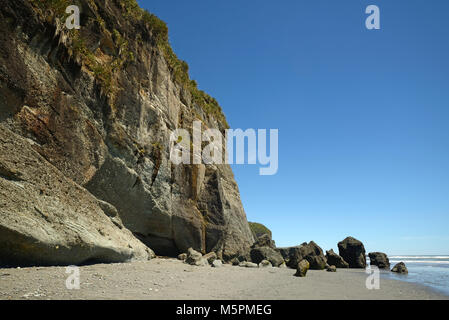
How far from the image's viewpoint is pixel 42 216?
8.05 metres

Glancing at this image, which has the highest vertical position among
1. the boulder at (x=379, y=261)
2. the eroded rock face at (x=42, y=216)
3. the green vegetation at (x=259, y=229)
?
the eroded rock face at (x=42, y=216)

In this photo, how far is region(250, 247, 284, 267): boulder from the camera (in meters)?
21.9

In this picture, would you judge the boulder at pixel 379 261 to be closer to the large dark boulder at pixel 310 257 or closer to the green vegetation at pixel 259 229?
the large dark boulder at pixel 310 257

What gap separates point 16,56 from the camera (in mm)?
8852

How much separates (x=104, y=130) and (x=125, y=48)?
578 centimetres

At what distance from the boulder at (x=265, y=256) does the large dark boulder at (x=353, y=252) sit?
9.32m

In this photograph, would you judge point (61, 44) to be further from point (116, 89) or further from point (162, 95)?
point (162, 95)

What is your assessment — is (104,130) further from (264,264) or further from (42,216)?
(264,264)

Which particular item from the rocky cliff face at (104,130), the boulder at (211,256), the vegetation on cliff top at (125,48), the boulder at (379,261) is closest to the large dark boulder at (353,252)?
the boulder at (379,261)

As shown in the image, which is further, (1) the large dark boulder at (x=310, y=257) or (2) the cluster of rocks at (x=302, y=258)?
(1) the large dark boulder at (x=310, y=257)

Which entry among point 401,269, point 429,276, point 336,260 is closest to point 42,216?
point 429,276

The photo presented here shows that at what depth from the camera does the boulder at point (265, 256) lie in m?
Result: 21.9
